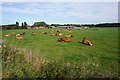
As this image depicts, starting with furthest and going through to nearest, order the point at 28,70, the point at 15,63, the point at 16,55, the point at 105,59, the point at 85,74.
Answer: the point at 105,59 → the point at 16,55 → the point at 15,63 → the point at 28,70 → the point at 85,74

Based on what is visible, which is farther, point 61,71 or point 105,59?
point 105,59

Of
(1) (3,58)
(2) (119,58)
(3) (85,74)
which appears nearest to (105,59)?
(2) (119,58)

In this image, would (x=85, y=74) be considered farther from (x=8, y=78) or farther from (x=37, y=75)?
(x=8, y=78)

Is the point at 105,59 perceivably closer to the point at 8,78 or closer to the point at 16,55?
the point at 16,55

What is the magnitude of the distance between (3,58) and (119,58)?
6467 mm

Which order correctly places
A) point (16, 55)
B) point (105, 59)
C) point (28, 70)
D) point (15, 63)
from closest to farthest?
point (28, 70)
point (15, 63)
point (16, 55)
point (105, 59)

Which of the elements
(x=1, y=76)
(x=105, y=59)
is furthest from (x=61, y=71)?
(x=105, y=59)

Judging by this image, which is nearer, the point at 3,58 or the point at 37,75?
the point at 37,75

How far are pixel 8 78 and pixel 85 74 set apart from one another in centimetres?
270

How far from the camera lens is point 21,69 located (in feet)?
27.0

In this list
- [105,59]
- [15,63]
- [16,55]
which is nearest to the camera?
[15,63]

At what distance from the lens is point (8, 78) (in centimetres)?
755

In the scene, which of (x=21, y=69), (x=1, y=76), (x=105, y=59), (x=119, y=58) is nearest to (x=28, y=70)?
(x=21, y=69)

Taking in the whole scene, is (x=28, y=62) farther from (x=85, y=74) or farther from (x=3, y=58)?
(x=85, y=74)
